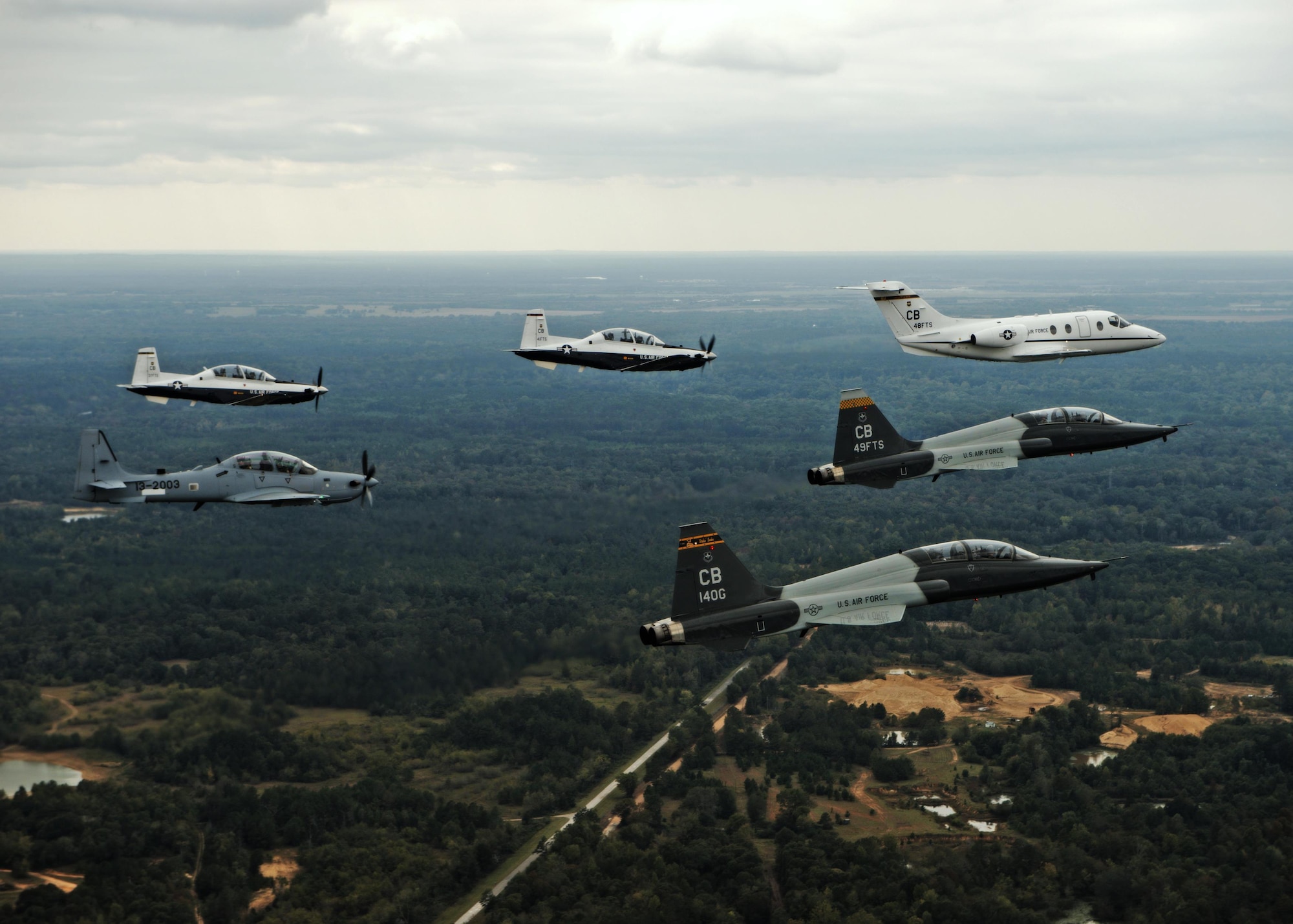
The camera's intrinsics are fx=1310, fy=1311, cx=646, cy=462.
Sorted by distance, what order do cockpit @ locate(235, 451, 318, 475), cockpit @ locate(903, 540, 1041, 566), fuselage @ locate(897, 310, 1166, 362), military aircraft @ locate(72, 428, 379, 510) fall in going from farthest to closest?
fuselage @ locate(897, 310, 1166, 362) < cockpit @ locate(235, 451, 318, 475) < military aircraft @ locate(72, 428, 379, 510) < cockpit @ locate(903, 540, 1041, 566)

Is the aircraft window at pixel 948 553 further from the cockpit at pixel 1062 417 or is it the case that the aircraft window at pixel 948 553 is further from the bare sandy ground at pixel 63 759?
the bare sandy ground at pixel 63 759

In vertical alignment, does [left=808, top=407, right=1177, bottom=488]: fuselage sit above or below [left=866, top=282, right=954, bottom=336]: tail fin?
below

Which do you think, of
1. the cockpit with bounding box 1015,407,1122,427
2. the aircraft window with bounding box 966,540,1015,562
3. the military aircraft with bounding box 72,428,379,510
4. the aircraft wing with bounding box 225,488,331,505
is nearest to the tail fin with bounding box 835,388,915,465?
the aircraft window with bounding box 966,540,1015,562

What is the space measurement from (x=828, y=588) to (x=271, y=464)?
31431 millimetres

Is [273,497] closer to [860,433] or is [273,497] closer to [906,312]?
[860,433]

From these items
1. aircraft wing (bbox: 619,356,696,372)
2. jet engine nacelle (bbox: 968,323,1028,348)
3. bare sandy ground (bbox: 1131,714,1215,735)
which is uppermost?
jet engine nacelle (bbox: 968,323,1028,348)

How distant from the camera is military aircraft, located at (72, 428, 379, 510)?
71000mm

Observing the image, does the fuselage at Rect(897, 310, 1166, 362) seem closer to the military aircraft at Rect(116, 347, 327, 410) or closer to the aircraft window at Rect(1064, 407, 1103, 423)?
the aircraft window at Rect(1064, 407, 1103, 423)

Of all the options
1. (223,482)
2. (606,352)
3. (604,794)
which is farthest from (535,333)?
(604,794)

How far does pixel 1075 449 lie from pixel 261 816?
8800cm

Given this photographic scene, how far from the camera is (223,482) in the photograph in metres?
71.3

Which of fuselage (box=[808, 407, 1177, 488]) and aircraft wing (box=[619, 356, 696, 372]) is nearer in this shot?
fuselage (box=[808, 407, 1177, 488])

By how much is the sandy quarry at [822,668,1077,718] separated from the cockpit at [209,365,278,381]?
334ft

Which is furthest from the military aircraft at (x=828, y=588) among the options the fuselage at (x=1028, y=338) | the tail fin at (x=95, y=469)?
the tail fin at (x=95, y=469)
